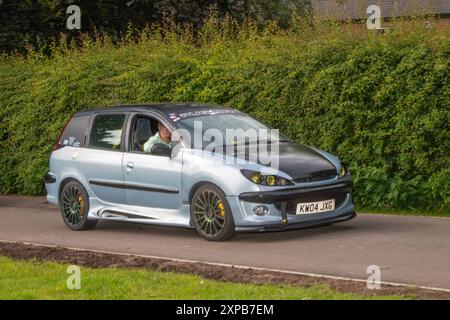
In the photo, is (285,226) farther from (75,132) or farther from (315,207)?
(75,132)

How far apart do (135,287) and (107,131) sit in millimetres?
4949

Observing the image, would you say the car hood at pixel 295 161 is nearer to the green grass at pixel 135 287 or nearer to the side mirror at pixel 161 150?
the side mirror at pixel 161 150

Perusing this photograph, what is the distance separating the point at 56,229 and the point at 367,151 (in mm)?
4584

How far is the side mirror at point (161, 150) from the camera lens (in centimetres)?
1195

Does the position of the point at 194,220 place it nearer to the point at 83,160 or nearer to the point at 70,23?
the point at 83,160

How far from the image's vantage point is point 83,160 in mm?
13180

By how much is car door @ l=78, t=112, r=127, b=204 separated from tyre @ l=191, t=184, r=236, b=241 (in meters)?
1.42

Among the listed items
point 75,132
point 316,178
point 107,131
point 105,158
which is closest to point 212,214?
point 316,178

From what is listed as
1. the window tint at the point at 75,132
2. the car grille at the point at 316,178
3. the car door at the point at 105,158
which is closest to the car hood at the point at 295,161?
the car grille at the point at 316,178

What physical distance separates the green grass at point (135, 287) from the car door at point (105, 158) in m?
3.11

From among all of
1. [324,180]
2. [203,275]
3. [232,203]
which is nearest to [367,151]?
[324,180]

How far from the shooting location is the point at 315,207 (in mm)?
11305

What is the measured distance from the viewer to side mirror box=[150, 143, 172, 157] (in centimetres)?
1195

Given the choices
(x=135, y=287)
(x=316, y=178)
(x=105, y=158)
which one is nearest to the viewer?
(x=135, y=287)
